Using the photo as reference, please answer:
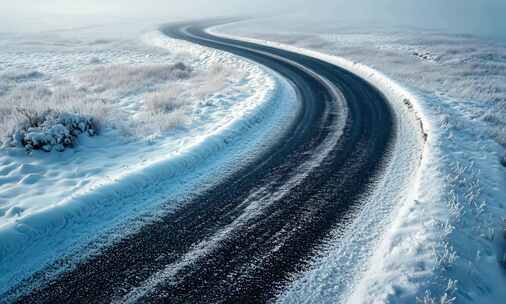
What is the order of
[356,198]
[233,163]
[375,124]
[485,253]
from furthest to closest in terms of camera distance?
1. [375,124]
2. [233,163]
3. [356,198]
4. [485,253]

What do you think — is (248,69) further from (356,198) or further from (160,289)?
(160,289)

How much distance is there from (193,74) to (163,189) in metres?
14.2

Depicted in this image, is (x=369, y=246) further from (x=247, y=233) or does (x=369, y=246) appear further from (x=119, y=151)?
(x=119, y=151)

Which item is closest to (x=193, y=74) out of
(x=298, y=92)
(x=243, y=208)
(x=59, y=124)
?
(x=298, y=92)

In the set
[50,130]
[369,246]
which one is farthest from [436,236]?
[50,130]

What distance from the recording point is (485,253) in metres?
5.25

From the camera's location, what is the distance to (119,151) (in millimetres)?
9062

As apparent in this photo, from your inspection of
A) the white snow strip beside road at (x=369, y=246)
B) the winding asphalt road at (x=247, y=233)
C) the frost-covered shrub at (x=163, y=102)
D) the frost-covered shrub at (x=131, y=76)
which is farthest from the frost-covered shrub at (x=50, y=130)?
the white snow strip beside road at (x=369, y=246)

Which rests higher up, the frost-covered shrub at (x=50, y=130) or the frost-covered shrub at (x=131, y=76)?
the frost-covered shrub at (x=131, y=76)

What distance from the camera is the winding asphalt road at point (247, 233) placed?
4.46 m

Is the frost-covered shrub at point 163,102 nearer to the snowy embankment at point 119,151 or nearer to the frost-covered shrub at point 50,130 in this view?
the snowy embankment at point 119,151

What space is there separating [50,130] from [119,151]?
1887 millimetres

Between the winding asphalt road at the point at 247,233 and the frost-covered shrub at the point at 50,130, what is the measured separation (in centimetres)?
467

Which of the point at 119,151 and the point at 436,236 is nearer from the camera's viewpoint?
the point at 436,236
